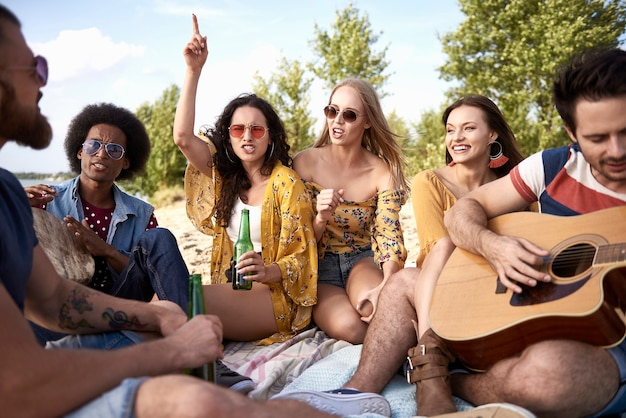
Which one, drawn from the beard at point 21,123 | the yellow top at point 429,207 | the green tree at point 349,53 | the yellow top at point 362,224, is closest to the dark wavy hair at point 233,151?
the yellow top at point 362,224

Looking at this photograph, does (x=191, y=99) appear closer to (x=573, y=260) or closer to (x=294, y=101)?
(x=573, y=260)

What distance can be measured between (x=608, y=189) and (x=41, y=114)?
2465mm

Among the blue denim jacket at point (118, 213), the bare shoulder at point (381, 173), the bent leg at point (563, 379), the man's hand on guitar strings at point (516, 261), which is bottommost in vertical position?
the bent leg at point (563, 379)

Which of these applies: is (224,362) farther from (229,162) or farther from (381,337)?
(229,162)

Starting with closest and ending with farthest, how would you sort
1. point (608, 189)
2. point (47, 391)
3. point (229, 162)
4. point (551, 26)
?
1. point (47, 391)
2. point (608, 189)
3. point (229, 162)
4. point (551, 26)

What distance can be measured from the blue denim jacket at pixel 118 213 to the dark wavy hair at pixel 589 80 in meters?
2.86

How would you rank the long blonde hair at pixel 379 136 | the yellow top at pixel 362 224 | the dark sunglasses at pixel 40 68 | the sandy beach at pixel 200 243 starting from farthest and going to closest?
the sandy beach at pixel 200 243 < the long blonde hair at pixel 379 136 < the yellow top at pixel 362 224 < the dark sunglasses at pixel 40 68

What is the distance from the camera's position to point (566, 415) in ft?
7.93

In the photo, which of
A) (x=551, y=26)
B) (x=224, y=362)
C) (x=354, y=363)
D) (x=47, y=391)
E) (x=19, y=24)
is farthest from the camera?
(x=551, y=26)

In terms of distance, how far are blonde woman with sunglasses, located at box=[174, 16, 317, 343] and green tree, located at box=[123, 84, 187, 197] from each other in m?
24.4

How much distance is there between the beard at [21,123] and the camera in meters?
1.94

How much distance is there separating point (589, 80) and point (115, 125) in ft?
10.8

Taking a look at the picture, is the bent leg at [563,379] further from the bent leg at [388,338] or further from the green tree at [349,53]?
the green tree at [349,53]

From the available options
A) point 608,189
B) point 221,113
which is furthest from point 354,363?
point 221,113
